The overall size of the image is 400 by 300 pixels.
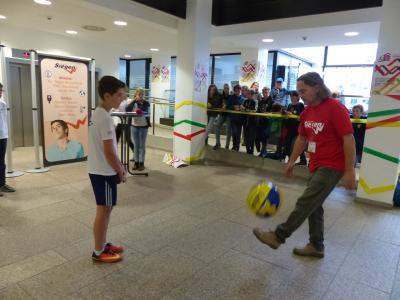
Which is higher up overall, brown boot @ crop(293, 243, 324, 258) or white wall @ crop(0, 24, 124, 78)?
white wall @ crop(0, 24, 124, 78)

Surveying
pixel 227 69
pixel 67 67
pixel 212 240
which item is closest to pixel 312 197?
pixel 212 240

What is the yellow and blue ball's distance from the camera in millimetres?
2760

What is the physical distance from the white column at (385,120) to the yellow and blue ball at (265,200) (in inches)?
92.1

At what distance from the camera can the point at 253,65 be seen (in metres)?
8.91

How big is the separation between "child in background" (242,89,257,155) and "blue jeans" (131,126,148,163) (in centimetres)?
220

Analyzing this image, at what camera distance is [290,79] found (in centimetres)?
1065

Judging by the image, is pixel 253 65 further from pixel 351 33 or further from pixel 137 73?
pixel 137 73

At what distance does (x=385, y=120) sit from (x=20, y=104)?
748 centimetres

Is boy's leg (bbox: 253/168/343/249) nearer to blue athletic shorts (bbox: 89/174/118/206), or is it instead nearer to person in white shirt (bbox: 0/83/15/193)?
blue athletic shorts (bbox: 89/174/118/206)

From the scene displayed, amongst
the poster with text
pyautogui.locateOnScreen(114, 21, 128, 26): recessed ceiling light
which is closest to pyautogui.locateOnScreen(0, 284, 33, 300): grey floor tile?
the poster with text

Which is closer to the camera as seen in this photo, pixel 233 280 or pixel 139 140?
pixel 233 280

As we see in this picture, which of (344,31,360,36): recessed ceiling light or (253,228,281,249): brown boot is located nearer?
(253,228,281,249): brown boot

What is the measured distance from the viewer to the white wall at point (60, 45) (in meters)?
7.61

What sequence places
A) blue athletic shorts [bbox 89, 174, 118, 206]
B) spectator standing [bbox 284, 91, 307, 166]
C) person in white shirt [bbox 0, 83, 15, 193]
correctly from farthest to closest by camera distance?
1. spectator standing [bbox 284, 91, 307, 166]
2. person in white shirt [bbox 0, 83, 15, 193]
3. blue athletic shorts [bbox 89, 174, 118, 206]
